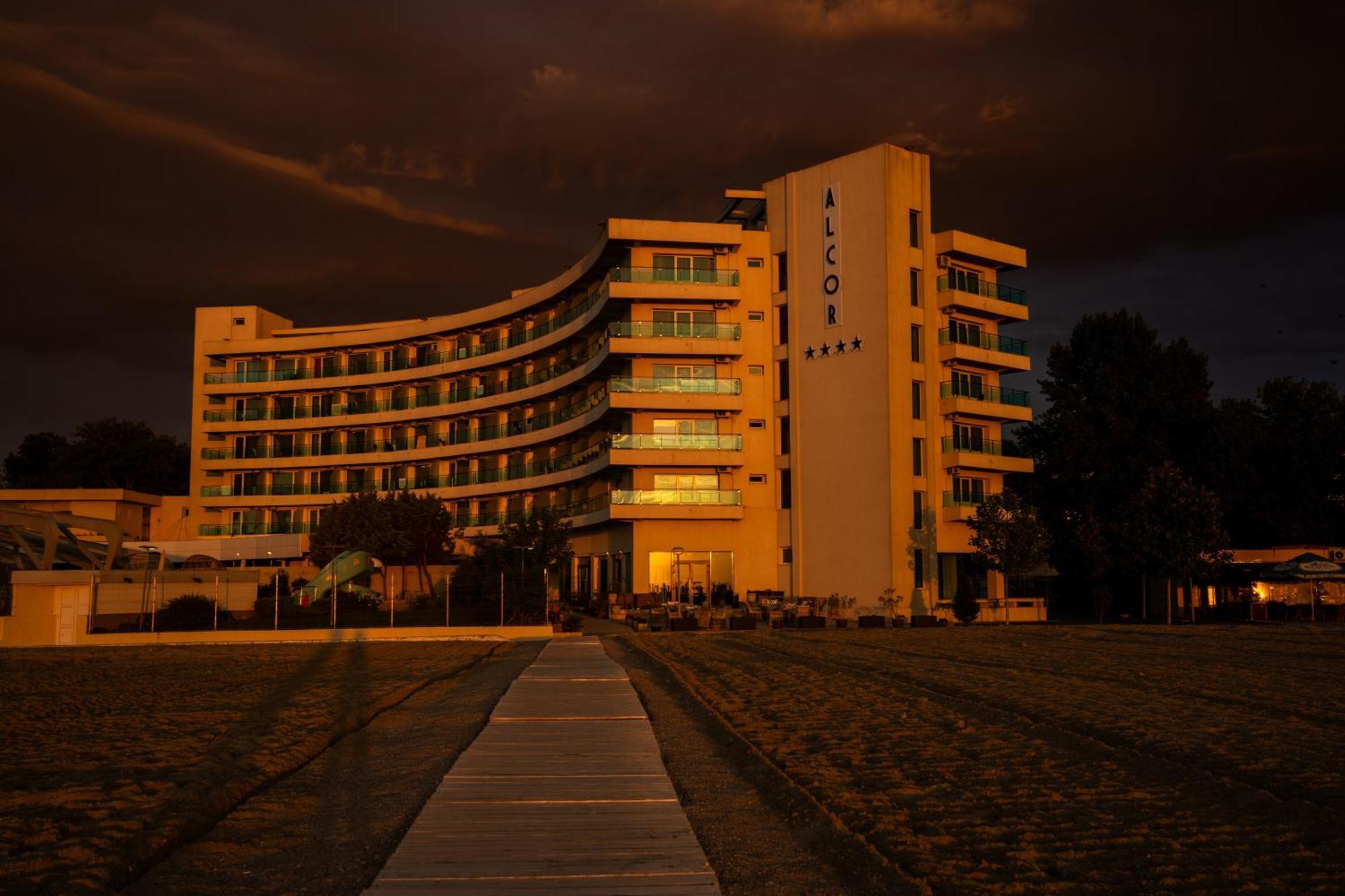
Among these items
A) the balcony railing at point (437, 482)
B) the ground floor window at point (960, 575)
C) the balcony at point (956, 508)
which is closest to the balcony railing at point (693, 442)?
the balcony railing at point (437, 482)

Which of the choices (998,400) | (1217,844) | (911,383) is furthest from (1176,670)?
(998,400)

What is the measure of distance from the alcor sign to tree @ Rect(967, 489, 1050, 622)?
36.9 feet

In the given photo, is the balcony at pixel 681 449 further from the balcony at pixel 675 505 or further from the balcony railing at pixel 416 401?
the balcony railing at pixel 416 401

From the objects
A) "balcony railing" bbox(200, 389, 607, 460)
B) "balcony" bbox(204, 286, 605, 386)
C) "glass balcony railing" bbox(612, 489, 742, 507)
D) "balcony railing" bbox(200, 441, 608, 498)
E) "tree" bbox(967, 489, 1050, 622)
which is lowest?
"tree" bbox(967, 489, 1050, 622)

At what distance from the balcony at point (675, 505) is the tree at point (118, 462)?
6454 centimetres

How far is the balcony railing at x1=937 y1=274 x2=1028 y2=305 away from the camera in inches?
2293

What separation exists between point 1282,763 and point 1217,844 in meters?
3.75

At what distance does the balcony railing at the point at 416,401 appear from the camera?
215 feet

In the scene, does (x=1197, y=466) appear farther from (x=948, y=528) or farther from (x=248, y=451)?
(x=248, y=451)

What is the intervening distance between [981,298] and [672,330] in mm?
15545

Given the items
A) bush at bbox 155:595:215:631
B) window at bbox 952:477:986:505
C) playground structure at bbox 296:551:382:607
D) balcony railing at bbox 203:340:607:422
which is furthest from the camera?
balcony railing at bbox 203:340:607:422

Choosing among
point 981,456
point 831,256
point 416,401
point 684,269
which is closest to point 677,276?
point 684,269

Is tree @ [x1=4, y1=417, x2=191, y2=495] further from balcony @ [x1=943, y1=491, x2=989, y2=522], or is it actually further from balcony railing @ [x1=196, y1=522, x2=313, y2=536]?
balcony @ [x1=943, y1=491, x2=989, y2=522]

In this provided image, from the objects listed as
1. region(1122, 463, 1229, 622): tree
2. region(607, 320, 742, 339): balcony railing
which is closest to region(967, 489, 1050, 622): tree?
region(1122, 463, 1229, 622): tree
